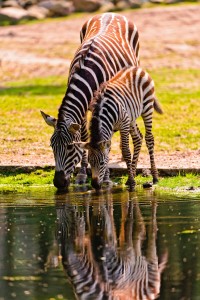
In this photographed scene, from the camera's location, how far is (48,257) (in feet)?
34.0

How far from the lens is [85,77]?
1537cm

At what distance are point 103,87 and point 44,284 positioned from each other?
6173 millimetres

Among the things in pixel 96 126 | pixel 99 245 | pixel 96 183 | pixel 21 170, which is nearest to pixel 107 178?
pixel 96 183

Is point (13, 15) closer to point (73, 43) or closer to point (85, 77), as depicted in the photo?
point (73, 43)

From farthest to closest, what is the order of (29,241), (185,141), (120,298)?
(185,141)
(29,241)
(120,298)

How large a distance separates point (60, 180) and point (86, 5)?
2536 cm

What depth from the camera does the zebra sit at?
566 inches

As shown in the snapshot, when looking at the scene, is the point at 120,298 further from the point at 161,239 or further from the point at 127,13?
the point at 127,13

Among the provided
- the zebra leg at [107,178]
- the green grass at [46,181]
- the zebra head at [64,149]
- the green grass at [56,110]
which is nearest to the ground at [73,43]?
the green grass at [56,110]

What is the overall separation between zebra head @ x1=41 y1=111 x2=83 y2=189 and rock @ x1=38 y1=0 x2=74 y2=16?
2425cm

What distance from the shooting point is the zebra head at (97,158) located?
47.0ft

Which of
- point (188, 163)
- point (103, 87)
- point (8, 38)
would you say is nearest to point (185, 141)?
point (188, 163)

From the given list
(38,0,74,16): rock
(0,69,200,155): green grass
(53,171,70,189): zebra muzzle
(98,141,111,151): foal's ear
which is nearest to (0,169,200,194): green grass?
(53,171,70,189): zebra muzzle

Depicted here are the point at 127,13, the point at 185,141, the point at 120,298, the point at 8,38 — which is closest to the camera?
the point at 120,298
